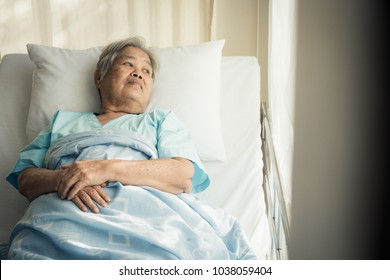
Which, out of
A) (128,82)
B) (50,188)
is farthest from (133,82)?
(50,188)

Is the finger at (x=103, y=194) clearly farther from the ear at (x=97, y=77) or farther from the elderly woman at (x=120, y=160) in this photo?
the ear at (x=97, y=77)

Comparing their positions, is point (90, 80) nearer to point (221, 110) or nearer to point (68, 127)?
point (68, 127)

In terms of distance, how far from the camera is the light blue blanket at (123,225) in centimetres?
118

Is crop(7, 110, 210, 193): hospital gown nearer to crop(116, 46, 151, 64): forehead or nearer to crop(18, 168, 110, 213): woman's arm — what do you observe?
crop(18, 168, 110, 213): woman's arm

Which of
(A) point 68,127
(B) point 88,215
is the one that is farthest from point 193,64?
(B) point 88,215

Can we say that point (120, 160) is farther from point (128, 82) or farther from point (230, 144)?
point (230, 144)

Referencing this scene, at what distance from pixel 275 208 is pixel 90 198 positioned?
2.76ft

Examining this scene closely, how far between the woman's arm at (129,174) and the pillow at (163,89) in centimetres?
45

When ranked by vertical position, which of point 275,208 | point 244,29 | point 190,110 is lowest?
point 275,208

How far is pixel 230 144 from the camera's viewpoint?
2.06m

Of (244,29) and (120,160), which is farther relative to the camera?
(244,29)

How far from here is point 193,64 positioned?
79.6 inches
